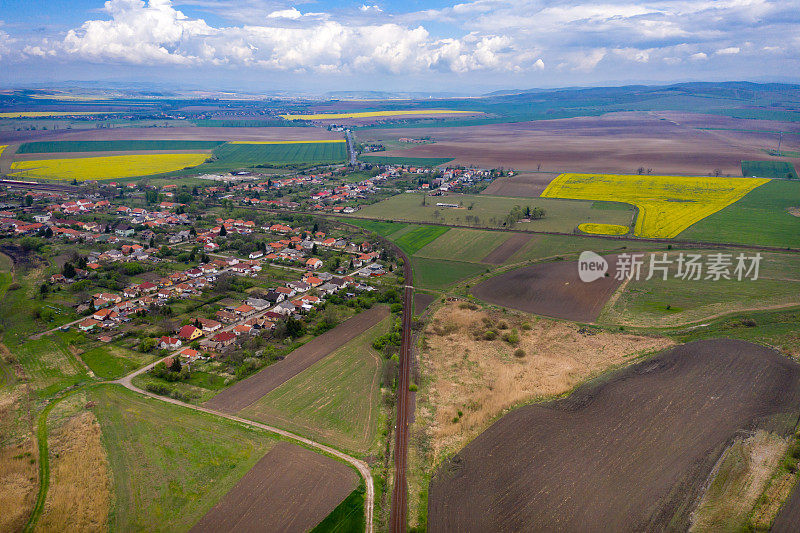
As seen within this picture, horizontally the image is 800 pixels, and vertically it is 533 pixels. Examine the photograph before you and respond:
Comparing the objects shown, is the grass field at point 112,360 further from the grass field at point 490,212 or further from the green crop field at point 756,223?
the green crop field at point 756,223

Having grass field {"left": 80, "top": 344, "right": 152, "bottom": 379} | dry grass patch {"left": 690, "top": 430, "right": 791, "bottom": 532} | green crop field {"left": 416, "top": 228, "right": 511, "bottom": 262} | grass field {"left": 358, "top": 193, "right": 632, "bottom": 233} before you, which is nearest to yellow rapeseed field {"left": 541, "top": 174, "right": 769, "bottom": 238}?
grass field {"left": 358, "top": 193, "right": 632, "bottom": 233}

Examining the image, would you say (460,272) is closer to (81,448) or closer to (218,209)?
(81,448)

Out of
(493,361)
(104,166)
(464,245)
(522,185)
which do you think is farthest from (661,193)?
(104,166)

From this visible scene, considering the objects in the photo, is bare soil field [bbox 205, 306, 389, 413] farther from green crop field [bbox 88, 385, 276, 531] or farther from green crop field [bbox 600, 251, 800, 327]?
green crop field [bbox 600, 251, 800, 327]

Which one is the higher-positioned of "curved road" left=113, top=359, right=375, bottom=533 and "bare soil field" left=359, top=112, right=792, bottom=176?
"bare soil field" left=359, top=112, right=792, bottom=176

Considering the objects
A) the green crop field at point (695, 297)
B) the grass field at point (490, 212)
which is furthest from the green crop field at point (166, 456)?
the grass field at point (490, 212)

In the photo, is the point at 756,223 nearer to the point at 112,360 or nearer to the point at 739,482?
the point at 739,482
